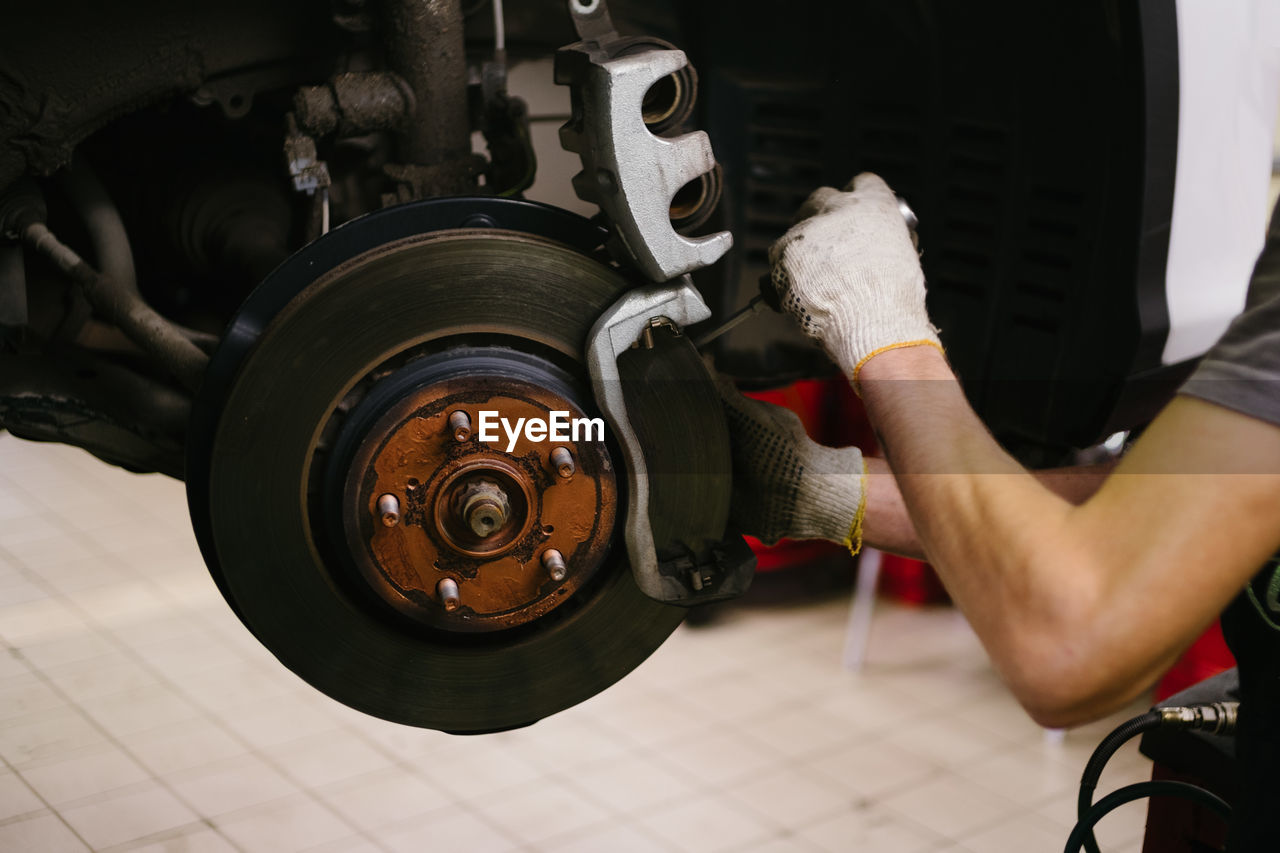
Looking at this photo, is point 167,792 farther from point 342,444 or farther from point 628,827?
point 342,444

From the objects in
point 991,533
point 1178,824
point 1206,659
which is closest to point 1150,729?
point 1178,824

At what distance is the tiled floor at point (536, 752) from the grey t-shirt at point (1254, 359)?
3.55 ft

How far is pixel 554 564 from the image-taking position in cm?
73

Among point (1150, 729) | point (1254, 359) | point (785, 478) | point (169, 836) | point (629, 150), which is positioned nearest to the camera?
point (1254, 359)

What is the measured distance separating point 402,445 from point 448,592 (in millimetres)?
100

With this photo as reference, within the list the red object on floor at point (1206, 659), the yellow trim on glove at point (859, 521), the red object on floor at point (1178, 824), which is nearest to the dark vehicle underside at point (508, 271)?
the yellow trim on glove at point (859, 521)

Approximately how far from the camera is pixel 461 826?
4.80ft

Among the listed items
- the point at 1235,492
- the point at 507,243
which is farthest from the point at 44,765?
the point at 1235,492

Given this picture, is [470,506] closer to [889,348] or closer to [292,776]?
[889,348]

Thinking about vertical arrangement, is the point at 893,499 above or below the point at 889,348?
A: below

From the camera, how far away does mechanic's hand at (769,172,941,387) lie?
0.70 meters

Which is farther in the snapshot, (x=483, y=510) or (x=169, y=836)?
(x=169, y=836)

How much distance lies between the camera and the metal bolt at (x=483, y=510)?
0.69m

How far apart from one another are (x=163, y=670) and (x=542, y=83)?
4.13 ft
